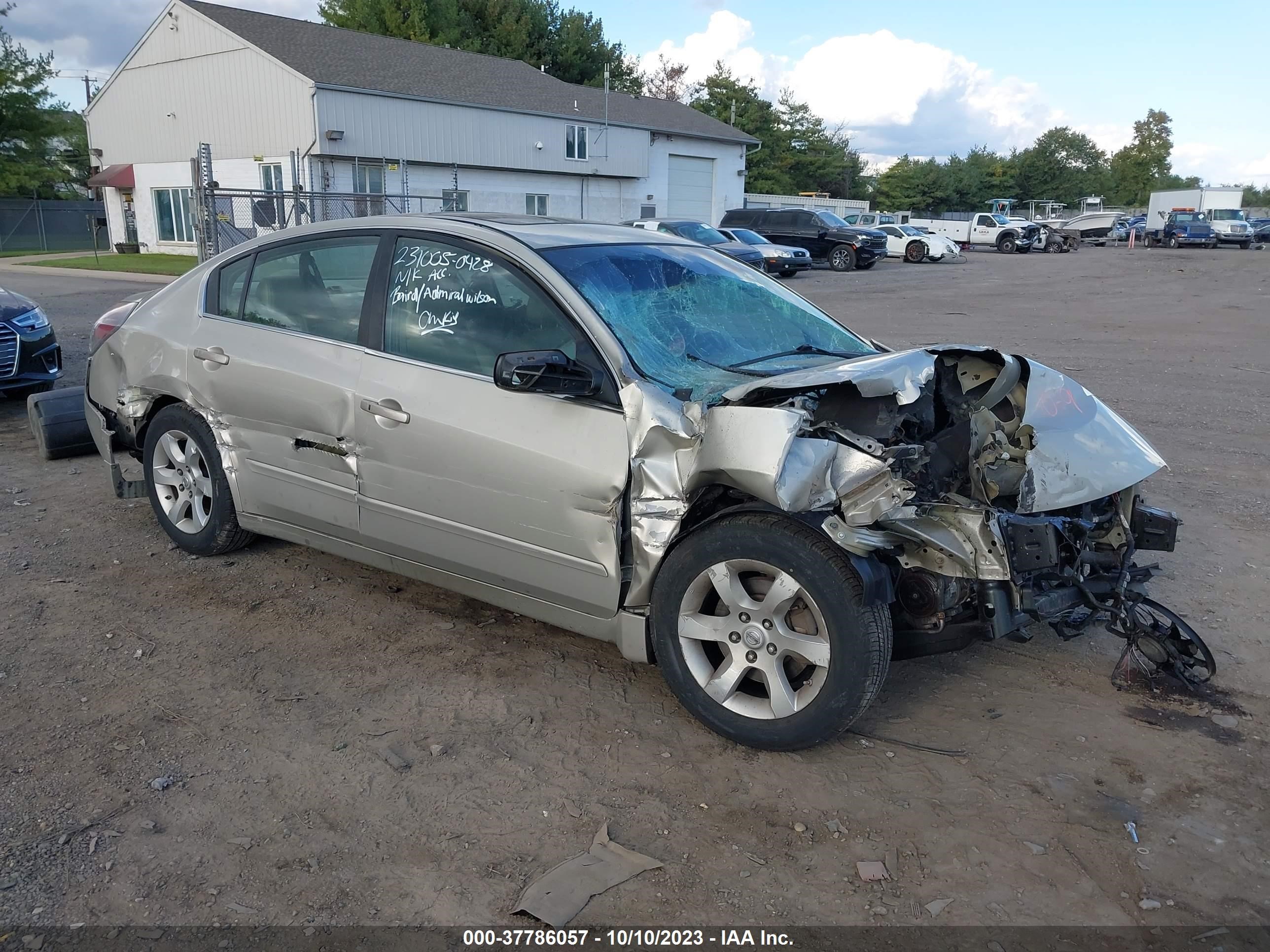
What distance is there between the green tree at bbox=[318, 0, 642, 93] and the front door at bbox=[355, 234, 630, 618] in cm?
5073

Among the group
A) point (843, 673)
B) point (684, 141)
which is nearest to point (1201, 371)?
point (843, 673)

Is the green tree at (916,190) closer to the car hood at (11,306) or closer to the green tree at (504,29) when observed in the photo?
the green tree at (504,29)

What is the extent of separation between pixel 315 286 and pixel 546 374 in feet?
5.22

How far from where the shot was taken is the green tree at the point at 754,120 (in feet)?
205

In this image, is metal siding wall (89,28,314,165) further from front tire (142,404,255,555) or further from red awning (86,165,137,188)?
front tire (142,404,255,555)

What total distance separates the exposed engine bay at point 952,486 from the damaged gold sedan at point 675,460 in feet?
0.03

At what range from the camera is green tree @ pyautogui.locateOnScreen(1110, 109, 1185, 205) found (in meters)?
90.0

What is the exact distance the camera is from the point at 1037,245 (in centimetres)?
4550

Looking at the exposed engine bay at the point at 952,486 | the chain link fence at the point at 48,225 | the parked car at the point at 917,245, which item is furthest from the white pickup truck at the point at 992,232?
the exposed engine bay at the point at 952,486

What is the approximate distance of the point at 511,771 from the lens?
331 cm

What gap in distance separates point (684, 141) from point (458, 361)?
1710 inches

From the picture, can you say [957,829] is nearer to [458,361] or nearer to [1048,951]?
[1048,951]

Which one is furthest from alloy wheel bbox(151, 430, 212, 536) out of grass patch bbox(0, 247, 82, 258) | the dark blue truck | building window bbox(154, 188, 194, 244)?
the dark blue truck

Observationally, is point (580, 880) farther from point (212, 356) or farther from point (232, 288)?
point (232, 288)
